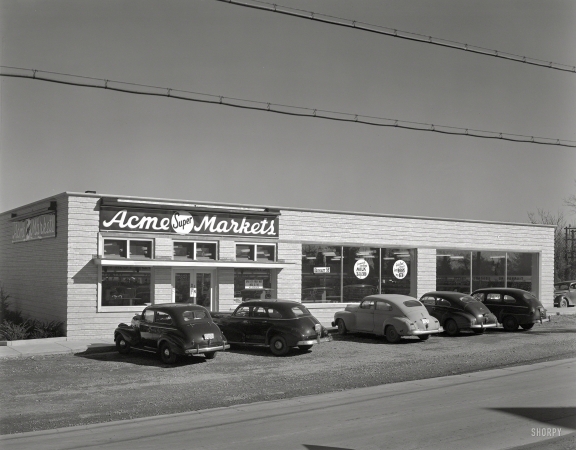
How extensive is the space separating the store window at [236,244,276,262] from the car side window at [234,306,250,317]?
17.1 feet

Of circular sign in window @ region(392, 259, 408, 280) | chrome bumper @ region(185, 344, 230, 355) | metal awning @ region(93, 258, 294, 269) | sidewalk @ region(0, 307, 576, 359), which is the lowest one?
sidewalk @ region(0, 307, 576, 359)

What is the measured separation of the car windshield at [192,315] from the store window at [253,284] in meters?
6.97

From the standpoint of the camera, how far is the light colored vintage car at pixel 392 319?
69.8 ft

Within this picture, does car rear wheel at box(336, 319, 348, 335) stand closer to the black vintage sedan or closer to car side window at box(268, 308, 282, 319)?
the black vintage sedan

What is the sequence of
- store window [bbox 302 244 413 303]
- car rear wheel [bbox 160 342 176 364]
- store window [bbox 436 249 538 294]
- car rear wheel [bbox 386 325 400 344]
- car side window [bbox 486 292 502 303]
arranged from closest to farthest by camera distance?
car rear wheel [bbox 160 342 176 364], car rear wheel [bbox 386 325 400 344], car side window [bbox 486 292 502 303], store window [bbox 302 244 413 303], store window [bbox 436 249 538 294]


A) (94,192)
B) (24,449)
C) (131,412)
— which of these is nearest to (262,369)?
(131,412)

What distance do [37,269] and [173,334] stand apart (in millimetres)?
9766

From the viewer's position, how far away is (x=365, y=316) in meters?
22.6

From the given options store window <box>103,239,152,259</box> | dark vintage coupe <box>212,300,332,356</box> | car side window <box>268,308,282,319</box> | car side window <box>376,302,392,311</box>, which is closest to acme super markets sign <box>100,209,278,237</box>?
store window <box>103,239,152,259</box>

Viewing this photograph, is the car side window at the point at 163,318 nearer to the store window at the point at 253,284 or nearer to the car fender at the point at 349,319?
the store window at the point at 253,284

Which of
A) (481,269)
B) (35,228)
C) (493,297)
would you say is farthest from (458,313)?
(35,228)

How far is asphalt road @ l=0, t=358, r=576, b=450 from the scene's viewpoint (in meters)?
8.98

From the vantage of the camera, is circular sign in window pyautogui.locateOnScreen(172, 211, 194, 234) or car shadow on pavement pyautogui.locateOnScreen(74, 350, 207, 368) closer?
car shadow on pavement pyautogui.locateOnScreen(74, 350, 207, 368)

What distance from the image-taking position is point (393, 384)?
14188mm
